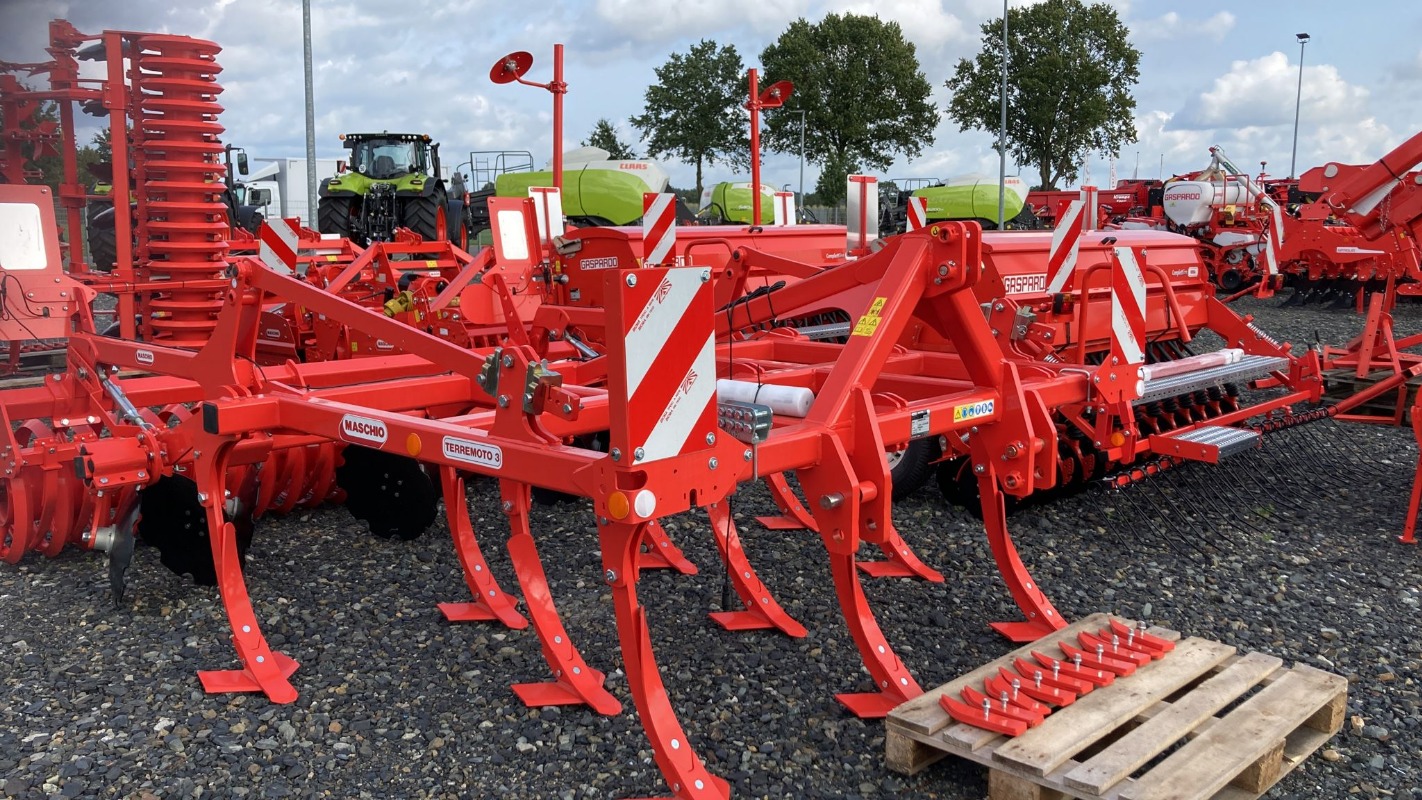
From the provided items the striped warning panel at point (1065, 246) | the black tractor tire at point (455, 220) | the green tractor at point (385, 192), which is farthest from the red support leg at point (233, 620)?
the black tractor tire at point (455, 220)

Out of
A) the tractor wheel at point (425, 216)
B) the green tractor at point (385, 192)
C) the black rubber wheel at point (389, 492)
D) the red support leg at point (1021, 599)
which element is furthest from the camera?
the green tractor at point (385, 192)

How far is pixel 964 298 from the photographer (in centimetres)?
352

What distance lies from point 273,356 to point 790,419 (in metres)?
5.39

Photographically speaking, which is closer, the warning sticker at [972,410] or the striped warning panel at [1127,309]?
the warning sticker at [972,410]

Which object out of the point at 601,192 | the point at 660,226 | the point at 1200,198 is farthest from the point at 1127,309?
the point at 601,192

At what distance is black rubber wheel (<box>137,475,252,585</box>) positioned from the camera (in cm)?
419

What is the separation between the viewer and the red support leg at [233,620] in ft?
11.8

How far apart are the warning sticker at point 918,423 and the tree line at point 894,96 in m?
35.6

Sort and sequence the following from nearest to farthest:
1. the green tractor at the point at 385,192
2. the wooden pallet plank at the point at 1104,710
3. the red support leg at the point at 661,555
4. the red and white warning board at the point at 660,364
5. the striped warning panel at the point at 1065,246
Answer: the red and white warning board at the point at 660,364 < the wooden pallet plank at the point at 1104,710 < the red support leg at the point at 661,555 < the striped warning panel at the point at 1065,246 < the green tractor at the point at 385,192

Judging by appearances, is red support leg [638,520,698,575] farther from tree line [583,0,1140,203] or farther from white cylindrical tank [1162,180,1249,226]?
tree line [583,0,1140,203]

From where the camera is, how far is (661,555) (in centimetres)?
478

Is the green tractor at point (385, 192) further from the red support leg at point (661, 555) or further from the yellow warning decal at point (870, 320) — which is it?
the yellow warning decal at point (870, 320)

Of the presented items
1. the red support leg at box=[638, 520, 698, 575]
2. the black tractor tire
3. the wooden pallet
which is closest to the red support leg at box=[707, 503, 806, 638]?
the red support leg at box=[638, 520, 698, 575]

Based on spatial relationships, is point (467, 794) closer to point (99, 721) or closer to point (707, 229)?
point (99, 721)
